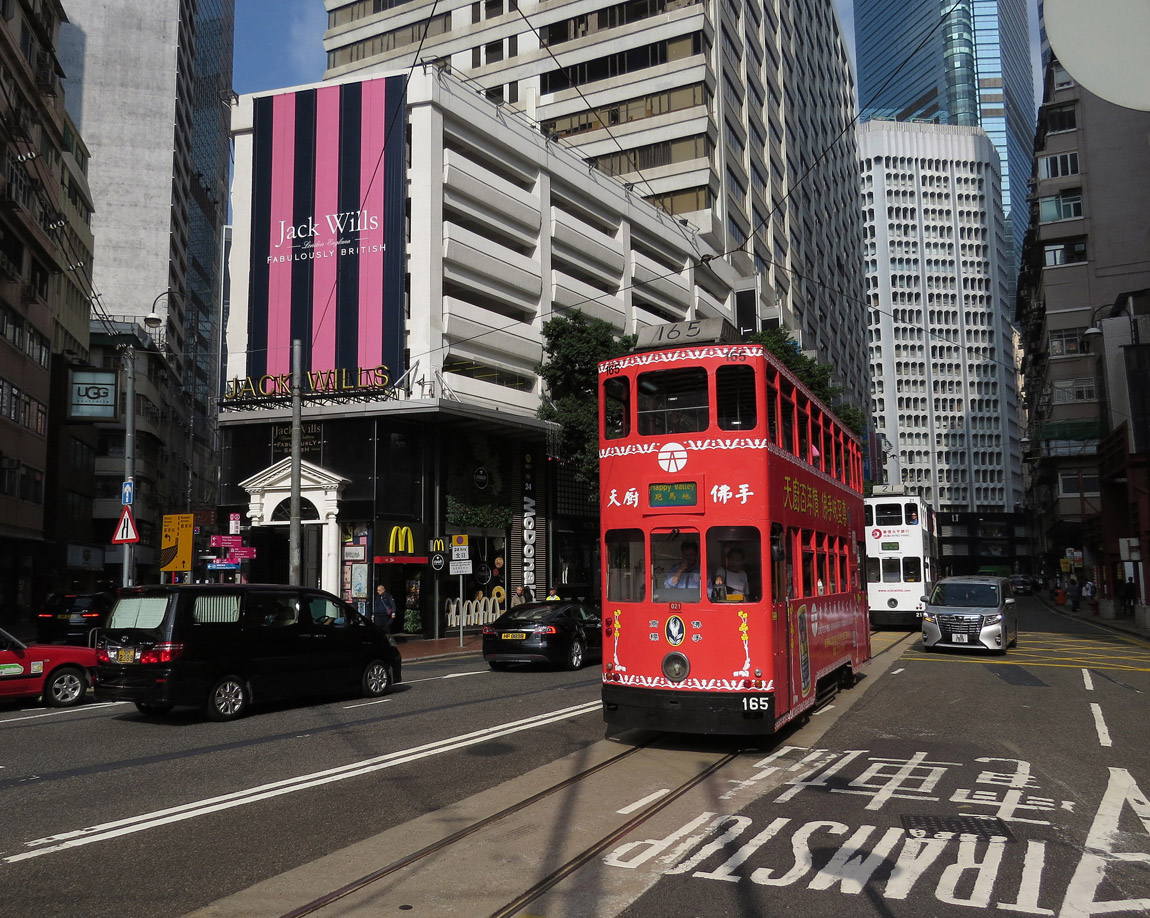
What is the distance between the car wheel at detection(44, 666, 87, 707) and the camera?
1412 cm

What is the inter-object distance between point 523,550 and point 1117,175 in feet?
158

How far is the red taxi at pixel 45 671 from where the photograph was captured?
13.6m

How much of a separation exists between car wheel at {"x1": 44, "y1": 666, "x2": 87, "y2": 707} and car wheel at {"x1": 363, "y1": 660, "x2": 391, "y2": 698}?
4.28 metres

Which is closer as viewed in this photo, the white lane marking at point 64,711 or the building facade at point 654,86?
the white lane marking at point 64,711

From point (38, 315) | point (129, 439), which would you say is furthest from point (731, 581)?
point (38, 315)

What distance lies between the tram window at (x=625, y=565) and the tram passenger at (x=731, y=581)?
81 cm

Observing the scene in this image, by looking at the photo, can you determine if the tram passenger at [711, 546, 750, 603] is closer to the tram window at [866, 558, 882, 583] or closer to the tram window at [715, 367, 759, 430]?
the tram window at [715, 367, 759, 430]

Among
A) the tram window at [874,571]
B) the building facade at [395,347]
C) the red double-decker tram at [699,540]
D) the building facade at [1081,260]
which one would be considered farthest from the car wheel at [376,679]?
the building facade at [1081,260]

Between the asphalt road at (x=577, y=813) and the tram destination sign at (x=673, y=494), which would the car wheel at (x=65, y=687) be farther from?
the tram destination sign at (x=673, y=494)

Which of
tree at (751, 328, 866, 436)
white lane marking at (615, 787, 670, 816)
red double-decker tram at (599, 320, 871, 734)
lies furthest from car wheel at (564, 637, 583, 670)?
tree at (751, 328, 866, 436)

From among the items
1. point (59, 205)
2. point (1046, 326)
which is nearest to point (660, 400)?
point (59, 205)

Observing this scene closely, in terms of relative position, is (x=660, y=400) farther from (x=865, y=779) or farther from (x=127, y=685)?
(x=127, y=685)

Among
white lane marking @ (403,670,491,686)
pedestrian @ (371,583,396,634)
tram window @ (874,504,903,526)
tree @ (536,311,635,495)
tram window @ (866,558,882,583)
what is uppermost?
tree @ (536,311,635,495)

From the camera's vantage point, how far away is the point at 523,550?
1350 inches
